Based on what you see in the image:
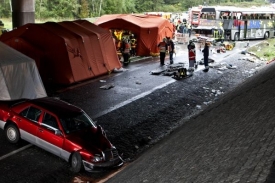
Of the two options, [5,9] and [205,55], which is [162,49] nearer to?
[205,55]

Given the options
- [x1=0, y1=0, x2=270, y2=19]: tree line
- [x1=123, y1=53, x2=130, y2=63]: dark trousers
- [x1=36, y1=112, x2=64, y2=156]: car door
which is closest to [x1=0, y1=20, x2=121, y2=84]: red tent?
[x1=123, y1=53, x2=130, y2=63]: dark trousers

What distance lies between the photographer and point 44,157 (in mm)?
10945

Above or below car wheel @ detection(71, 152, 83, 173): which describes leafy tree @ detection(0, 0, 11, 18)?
above

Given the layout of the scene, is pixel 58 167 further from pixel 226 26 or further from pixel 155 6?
pixel 155 6

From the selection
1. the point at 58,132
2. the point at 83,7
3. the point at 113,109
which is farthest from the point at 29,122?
the point at 83,7

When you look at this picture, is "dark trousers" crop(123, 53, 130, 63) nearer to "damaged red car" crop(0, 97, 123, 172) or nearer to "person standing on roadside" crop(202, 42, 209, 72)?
"person standing on roadside" crop(202, 42, 209, 72)

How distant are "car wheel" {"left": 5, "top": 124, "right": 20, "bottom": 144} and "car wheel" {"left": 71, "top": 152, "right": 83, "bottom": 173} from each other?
2.26 metres

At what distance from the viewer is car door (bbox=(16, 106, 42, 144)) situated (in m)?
11.0

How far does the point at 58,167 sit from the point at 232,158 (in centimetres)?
553

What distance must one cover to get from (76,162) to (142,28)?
2012cm

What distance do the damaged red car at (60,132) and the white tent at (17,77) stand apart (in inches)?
113

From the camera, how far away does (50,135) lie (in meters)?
10.6

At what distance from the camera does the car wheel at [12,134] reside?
37.6 ft

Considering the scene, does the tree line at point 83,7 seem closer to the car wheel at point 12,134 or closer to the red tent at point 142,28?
the red tent at point 142,28
